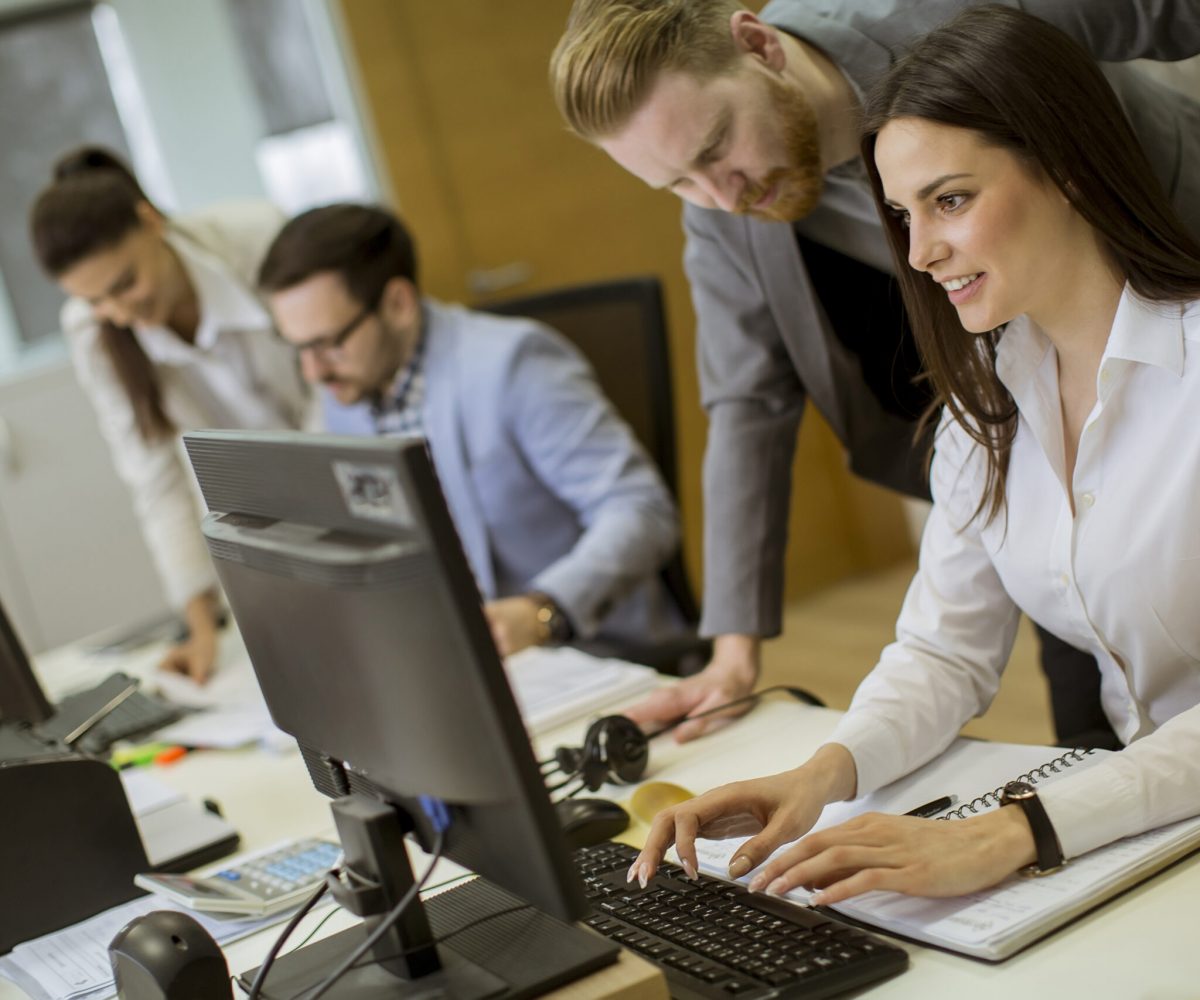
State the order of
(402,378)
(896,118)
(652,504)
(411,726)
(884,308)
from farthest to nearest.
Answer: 1. (402,378)
2. (652,504)
3. (884,308)
4. (896,118)
5. (411,726)

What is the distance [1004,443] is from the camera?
131cm

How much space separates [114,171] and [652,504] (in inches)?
47.1

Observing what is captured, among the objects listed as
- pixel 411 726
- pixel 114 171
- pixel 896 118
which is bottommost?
pixel 411 726

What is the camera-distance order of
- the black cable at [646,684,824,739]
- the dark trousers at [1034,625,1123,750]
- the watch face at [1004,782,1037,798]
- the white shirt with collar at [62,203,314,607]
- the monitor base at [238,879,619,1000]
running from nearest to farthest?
the monitor base at [238,879,619,1000] → the watch face at [1004,782,1037,798] → the black cable at [646,684,824,739] → the dark trousers at [1034,625,1123,750] → the white shirt with collar at [62,203,314,607]

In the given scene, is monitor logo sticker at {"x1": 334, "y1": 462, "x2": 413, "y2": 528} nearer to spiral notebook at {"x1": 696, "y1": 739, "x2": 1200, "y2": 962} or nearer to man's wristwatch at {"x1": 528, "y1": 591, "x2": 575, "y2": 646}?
spiral notebook at {"x1": 696, "y1": 739, "x2": 1200, "y2": 962}

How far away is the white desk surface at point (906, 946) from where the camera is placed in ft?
2.96

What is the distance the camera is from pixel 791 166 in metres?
1.49

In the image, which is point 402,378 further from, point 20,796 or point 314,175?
point 314,175

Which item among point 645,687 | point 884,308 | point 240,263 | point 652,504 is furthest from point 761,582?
point 240,263

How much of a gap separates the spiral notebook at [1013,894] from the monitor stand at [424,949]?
0.71ft

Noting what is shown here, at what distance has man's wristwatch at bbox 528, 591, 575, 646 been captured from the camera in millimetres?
2160

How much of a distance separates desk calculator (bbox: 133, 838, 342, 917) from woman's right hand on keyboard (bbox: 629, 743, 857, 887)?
389mm

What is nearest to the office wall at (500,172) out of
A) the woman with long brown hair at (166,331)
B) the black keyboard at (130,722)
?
the woman with long brown hair at (166,331)

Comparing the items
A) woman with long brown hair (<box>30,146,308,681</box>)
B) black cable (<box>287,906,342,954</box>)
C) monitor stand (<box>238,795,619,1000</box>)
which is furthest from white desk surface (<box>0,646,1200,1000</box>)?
woman with long brown hair (<box>30,146,308,681</box>)
